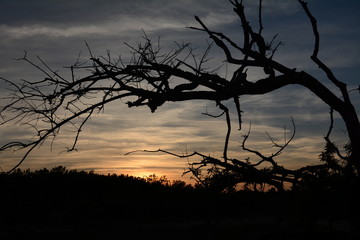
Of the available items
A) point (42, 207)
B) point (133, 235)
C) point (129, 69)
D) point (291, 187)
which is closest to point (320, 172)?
point (291, 187)

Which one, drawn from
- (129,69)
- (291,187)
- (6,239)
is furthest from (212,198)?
(6,239)

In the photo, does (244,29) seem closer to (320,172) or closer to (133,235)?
(320,172)

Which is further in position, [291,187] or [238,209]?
[238,209]

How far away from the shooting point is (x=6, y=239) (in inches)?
366

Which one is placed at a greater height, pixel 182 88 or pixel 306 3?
pixel 306 3

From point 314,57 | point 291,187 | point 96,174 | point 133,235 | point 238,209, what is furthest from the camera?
point 96,174

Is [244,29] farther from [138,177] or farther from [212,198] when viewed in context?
[138,177]

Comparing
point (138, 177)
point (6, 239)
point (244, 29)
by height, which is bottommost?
point (6, 239)

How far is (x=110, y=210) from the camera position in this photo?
39.4 feet

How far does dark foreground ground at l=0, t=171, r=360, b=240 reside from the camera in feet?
33.1

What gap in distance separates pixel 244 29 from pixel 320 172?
1.94 m

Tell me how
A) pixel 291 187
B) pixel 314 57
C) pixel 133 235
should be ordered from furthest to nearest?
pixel 133 235 < pixel 314 57 < pixel 291 187

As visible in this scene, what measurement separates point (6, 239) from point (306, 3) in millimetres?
8381

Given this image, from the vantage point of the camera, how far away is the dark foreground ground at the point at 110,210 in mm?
10094
